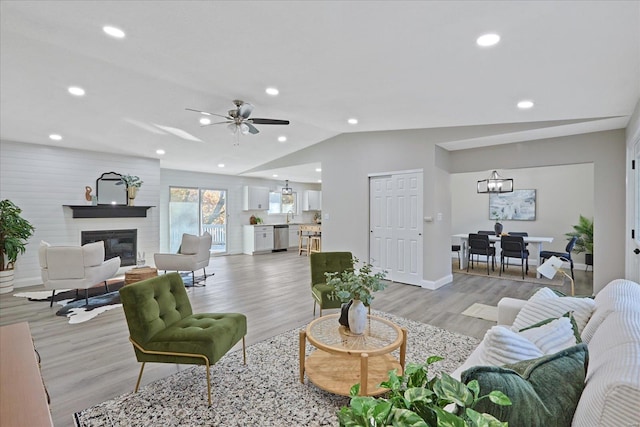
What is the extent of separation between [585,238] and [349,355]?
23.3 ft

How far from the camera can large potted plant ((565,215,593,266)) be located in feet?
21.5

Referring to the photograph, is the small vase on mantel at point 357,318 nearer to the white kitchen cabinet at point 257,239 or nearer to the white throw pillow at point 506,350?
the white throw pillow at point 506,350

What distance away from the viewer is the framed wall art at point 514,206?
26.0 feet

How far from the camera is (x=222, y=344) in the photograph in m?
2.31

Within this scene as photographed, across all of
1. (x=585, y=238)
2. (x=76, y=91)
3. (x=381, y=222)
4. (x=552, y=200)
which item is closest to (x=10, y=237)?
(x=76, y=91)

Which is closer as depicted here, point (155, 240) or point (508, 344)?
point (508, 344)

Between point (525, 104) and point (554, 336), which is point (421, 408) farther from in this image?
point (525, 104)

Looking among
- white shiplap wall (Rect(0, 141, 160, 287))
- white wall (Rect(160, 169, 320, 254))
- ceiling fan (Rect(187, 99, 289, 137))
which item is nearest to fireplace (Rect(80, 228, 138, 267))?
white shiplap wall (Rect(0, 141, 160, 287))

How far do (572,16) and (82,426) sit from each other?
3.86 m

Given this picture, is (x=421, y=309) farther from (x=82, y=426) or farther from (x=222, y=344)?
(x=82, y=426)

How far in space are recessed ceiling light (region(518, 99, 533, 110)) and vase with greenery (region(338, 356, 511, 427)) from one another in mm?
3549

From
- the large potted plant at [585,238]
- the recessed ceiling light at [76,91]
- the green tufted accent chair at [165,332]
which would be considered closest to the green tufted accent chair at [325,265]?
the green tufted accent chair at [165,332]

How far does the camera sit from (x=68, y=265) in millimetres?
4324

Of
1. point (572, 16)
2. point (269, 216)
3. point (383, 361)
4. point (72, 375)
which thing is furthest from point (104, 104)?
point (269, 216)
